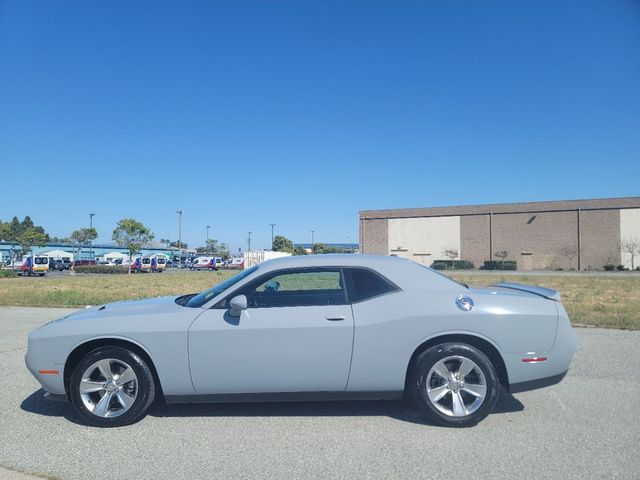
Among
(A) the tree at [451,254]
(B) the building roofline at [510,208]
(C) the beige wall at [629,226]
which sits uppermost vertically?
(B) the building roofline at [510,208]

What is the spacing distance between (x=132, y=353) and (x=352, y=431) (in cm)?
200

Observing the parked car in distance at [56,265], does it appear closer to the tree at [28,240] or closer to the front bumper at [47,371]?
the tree at [28,240]

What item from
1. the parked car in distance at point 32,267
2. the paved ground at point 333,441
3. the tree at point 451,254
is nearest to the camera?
the paved ground at point 333,441

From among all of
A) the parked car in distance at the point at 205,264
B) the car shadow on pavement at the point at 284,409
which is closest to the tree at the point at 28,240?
the parked car in distance at the point at 205,264

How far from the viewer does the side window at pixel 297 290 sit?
4.33 m

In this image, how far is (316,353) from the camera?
409 centimetres

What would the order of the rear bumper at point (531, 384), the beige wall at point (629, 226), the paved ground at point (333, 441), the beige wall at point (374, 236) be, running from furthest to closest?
1. the beige wall at point (374, 236)
2. the beige wall at point (629, 226)
3. the rear bumper at point (531, 384)
4. the paved ground at point (333, 441)

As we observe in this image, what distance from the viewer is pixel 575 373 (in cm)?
577

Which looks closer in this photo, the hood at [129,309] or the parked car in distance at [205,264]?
the hood at [129,309]

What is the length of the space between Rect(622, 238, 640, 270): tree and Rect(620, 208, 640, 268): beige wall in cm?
18

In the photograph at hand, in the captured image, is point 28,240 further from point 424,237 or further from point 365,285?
point 365,285

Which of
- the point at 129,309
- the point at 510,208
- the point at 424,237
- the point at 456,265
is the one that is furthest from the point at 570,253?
the point at 129,309

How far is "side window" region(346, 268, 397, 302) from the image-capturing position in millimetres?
4301

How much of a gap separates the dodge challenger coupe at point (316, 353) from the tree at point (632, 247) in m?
54.8
